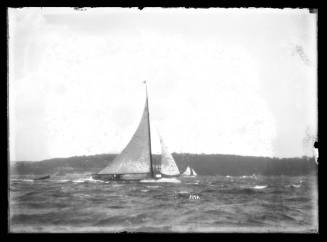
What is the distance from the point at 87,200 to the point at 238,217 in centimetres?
179

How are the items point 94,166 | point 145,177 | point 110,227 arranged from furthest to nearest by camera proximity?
point 145,177, point 94,166, point 110,227

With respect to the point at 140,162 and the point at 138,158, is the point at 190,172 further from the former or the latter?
the point at 140,162

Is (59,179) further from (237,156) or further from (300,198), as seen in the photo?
(300,198)

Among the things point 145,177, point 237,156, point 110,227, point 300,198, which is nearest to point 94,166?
point 110,227

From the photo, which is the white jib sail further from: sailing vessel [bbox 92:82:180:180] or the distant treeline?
the distant treeline

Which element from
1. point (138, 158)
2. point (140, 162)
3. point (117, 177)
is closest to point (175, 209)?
point (117, 177)

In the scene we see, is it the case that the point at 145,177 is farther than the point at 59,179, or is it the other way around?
the point at 145,177

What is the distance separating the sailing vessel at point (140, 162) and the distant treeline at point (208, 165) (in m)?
0.17

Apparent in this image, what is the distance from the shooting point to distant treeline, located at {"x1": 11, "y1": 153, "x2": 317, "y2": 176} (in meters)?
5.33

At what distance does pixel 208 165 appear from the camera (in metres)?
5.86

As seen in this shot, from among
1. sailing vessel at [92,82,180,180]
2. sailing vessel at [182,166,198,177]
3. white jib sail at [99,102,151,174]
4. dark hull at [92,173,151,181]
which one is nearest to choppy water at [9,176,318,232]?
sailing vessel at [182,166,198,177]

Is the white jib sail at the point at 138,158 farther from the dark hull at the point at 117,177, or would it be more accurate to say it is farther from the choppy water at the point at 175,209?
the choppy water at the point at 175,209

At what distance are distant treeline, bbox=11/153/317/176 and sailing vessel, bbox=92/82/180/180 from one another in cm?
17

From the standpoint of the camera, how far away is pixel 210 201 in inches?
217
